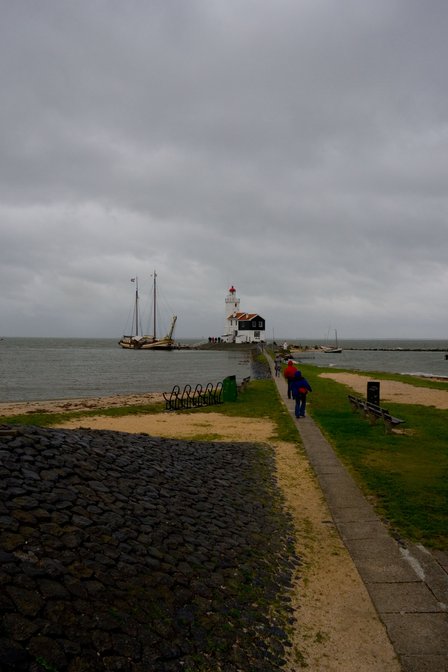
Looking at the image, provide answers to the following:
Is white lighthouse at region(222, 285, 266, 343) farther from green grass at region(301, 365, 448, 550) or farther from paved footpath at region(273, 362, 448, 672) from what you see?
paved footpath at region(273, 362, 448, 672)

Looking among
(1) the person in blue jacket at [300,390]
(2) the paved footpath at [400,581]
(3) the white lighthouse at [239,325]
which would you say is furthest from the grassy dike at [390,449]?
(3) the white lighthouse at [239,325]

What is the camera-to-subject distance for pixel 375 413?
1747cm

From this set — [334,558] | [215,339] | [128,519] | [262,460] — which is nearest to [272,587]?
[334,558]

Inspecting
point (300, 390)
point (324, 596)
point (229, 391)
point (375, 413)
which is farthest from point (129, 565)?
point (229, 391)

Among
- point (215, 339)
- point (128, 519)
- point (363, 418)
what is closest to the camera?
point (128, 519)

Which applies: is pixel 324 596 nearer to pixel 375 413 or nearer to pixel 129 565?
pixel 129 565

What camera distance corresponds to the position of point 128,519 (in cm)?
695

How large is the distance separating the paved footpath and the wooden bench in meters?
6.07

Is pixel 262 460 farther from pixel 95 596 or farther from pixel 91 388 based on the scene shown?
pixel 91 388

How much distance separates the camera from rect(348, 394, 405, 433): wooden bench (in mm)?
15758

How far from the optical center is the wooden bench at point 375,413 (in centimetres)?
1576

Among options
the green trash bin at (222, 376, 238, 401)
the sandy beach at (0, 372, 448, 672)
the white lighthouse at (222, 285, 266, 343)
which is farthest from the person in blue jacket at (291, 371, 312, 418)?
the white lighthouse at (222, 285, 266, 343)

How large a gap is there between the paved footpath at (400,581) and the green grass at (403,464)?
425mm

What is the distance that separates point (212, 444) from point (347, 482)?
460cm
